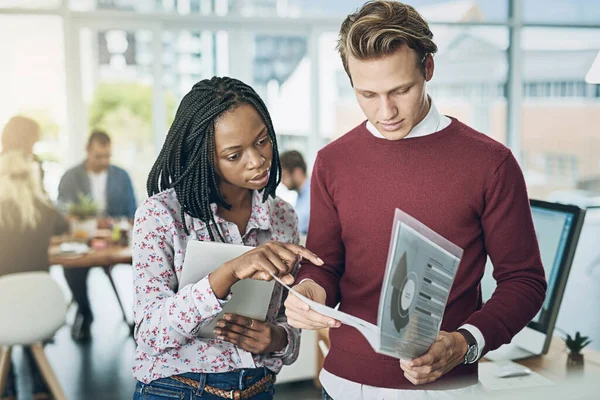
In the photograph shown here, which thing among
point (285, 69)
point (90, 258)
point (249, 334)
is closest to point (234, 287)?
point (249, 334)

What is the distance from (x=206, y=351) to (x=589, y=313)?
11.3 ft

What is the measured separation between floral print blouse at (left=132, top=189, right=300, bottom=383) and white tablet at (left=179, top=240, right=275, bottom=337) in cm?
4

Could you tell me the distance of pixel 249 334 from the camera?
149cm

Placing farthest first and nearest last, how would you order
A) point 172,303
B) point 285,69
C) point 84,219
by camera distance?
1. point 285,69
2. point 84,219
3. point 172,303

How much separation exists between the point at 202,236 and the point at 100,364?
11.0 ft

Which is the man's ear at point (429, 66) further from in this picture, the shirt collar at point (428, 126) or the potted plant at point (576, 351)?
the potted plant at point (576, 351)

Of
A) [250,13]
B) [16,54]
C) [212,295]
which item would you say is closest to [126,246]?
[16,54]

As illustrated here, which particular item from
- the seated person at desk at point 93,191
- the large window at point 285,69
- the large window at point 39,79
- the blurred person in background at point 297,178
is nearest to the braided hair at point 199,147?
the blurred person in background at point 297,178

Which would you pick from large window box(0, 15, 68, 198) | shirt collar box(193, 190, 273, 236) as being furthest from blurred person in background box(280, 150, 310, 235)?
shirt collar box(193, 190, 273, 236)

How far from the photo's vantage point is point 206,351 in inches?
58.2

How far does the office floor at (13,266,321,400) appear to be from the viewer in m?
3.95

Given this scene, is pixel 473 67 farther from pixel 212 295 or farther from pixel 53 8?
pixel 212 295

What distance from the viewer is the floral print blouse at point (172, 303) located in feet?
4.42

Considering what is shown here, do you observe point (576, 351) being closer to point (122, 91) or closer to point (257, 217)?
point (257, 217)
